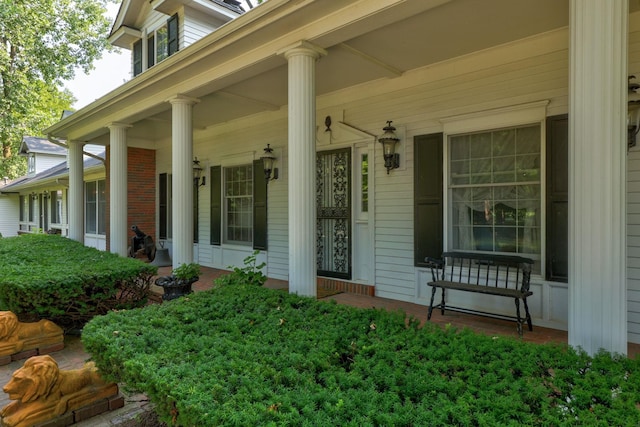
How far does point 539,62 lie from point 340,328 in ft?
12.1

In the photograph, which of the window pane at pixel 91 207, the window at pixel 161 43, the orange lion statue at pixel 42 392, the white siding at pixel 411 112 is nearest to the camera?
the orange lion statue at pixel 42 392

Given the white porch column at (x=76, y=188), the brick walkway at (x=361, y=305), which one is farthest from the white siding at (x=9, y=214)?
the brick walkway at (x=361, y=305)

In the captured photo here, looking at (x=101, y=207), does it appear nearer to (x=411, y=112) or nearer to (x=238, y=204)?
(x=238, y=204)

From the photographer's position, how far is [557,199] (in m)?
3.94

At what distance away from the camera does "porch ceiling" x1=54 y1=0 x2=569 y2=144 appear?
3426 mm

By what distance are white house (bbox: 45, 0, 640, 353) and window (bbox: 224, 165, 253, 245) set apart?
488 mm

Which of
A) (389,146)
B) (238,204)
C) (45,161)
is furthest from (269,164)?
(45,161)

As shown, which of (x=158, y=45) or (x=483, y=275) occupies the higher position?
(x=158, y=45)

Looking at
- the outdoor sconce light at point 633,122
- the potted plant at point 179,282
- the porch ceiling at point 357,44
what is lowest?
the potted plant at point 179,282

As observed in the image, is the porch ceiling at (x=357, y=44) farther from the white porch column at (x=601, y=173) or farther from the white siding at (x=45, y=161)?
the white siding at (x=45, y=161)

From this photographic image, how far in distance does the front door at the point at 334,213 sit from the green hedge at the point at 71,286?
2.69m

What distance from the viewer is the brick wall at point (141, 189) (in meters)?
9.89

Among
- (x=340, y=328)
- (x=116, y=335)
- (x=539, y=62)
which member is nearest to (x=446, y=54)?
(x=539, y=62)

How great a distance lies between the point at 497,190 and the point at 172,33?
7.39 m
